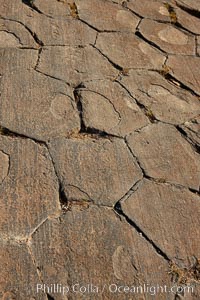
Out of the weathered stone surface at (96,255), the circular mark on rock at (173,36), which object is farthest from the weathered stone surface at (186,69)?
the weathered stone surface at (96,255)

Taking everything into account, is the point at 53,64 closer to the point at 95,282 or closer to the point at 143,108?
the point at 143,108

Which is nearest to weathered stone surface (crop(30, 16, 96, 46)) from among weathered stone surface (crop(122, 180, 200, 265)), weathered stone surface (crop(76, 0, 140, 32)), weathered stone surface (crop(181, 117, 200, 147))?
weathered stone surface (crop(76, 0, 140, 32))

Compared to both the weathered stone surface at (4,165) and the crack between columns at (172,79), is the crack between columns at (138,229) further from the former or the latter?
the crack between columns at (172,79)

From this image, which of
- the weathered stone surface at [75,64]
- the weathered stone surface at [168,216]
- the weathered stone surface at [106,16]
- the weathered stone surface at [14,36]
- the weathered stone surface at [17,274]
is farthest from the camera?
the weathered stone surface at [106,16]

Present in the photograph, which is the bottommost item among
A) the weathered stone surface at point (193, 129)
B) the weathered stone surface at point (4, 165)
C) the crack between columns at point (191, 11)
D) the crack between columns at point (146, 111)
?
the weathered stone surface at point (4, 165)

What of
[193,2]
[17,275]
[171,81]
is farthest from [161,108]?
[193,2]

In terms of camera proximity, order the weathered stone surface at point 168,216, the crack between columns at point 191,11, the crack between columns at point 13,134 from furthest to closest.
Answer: the crack between columns at point 191,11 → the crack between columns at point 13,134 → the weathered stone surface at point 168,216

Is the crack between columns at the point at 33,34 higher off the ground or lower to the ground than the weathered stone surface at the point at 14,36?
higher

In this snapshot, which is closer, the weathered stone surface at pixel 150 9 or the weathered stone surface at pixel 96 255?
the weathered stone surface at pixel 96 255
